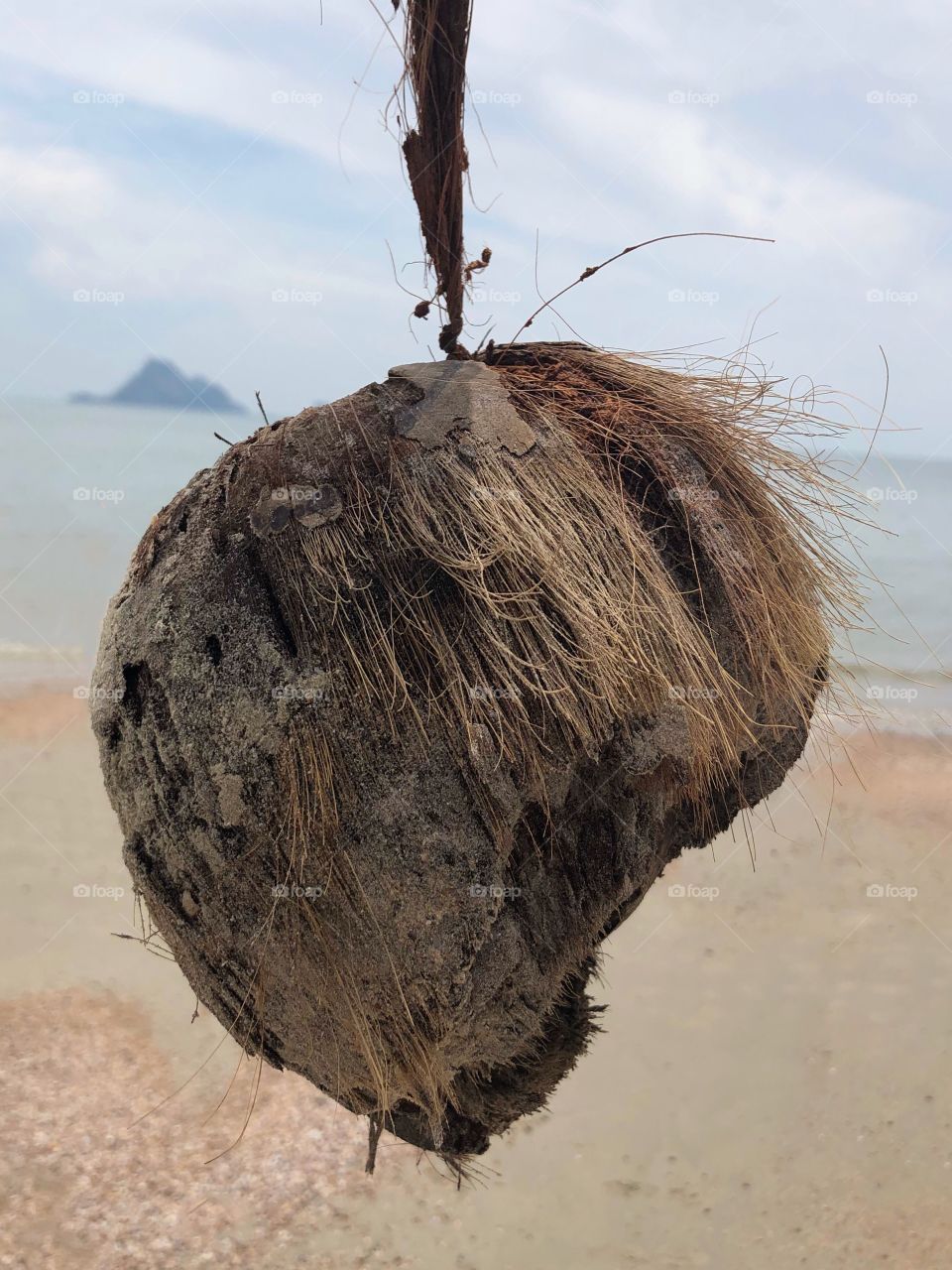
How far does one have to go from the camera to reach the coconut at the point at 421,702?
174 cm

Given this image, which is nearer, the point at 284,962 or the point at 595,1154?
the point at 284,962

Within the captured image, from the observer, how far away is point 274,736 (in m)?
1.74

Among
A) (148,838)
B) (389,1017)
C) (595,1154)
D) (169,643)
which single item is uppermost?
(169,643)

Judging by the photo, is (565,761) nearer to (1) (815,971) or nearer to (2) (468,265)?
(2) (468,265)

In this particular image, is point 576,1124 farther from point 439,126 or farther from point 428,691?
point 439,126

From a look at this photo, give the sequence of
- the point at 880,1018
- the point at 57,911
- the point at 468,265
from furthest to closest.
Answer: the point at 57,911, the point at 880,1018, the point at 468,265

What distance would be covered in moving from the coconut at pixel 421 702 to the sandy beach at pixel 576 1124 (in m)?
0.62

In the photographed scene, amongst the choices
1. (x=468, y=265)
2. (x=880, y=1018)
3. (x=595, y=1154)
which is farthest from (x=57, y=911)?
(x=468, y=265)

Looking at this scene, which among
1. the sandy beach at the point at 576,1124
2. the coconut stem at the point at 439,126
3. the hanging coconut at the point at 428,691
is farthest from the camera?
the sandy beach at the point at 576,1124

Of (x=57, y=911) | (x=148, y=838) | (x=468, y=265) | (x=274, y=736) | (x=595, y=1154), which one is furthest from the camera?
(x=57, y=911)

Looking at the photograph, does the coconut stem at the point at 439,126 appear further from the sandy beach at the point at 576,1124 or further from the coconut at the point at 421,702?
the sandy beach at the point at 576,1124

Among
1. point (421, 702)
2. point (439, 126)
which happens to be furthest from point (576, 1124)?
point (439, 126)

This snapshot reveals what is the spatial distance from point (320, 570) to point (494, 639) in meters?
0.31

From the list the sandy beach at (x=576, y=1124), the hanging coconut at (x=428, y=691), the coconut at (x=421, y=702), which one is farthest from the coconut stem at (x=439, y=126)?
the sandy beach at (x=576, y=1124)
